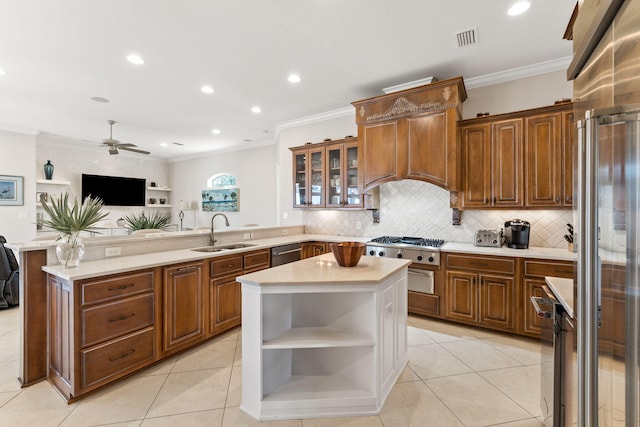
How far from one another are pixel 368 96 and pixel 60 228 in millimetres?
3830

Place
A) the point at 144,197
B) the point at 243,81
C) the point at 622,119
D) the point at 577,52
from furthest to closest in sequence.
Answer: the point at 144,197 < the point at 243,81 < the point at 577,52 < the point at 622,119

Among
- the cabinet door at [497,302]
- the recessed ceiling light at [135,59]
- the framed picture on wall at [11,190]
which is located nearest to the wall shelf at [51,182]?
the framed picture on wall at [11,190]

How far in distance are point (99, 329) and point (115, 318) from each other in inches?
4.6

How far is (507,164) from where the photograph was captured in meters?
3.30

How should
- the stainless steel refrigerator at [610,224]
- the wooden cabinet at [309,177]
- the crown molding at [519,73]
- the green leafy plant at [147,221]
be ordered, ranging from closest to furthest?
the stainless steel refrigerator at [610,224], the crown molding at [519,73], the wooden cabinet at [309,177], the green leafy plant at [147,221]

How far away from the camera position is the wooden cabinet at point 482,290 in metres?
3.07

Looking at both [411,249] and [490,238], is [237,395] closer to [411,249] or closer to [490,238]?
[411,249]

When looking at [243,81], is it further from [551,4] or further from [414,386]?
[414,386]

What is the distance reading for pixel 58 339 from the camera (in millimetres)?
2223

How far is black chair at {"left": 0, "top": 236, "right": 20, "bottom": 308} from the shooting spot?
3832 mm

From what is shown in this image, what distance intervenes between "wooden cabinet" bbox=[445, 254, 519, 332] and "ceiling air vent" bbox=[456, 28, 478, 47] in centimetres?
219

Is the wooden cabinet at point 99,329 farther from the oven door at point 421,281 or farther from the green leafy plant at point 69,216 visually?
the oven door at point 421,281

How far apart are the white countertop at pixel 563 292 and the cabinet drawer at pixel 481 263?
4.59 ft

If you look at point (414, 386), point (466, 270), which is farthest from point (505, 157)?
point (414, 386)
